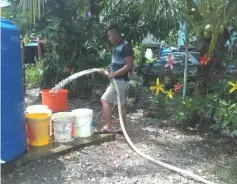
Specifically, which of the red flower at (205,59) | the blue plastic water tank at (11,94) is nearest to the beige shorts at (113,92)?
the red flower at (205,59)

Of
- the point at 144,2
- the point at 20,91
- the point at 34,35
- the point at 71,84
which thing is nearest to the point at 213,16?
the point at 144,2

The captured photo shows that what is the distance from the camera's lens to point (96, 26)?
764 cm

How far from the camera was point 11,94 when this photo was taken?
141 inches

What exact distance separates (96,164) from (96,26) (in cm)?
413

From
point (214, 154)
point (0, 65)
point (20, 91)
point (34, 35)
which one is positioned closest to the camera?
point (0, 65)

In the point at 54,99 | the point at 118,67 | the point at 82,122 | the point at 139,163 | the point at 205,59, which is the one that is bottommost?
the point at 139,163

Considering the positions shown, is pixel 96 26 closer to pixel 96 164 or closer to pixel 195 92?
pixel 195 92

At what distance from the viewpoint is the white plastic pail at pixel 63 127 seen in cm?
452

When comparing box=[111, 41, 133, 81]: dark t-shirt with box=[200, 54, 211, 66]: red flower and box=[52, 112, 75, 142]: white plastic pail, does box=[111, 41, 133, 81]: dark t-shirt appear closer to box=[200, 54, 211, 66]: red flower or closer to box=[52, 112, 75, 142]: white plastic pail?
box=[52, 112, 75, 142]: white plastic pail

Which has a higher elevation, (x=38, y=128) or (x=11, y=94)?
(x=11, y=94)

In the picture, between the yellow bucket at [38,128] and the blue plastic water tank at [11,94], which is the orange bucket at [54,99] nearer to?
the yellow bucket at [38,128]

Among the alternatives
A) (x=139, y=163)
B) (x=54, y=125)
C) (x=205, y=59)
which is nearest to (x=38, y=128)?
(x=54, y=125)

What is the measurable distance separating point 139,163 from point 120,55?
1646mm

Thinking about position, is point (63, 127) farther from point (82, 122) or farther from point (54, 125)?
point (82, 122)
